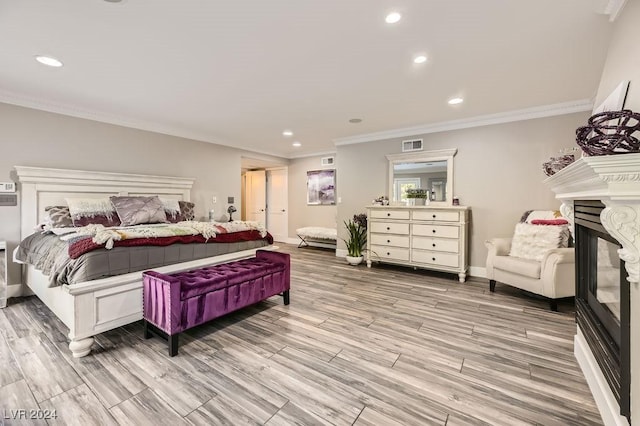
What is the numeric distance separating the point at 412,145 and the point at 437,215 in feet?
4.52

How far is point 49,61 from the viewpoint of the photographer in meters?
2.49

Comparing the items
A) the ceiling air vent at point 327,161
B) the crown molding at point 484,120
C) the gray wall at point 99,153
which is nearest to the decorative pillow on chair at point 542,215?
the crown molding at point 484,120

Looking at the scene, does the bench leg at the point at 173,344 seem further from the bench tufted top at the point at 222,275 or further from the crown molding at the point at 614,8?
the crown molding at the point at 614,8

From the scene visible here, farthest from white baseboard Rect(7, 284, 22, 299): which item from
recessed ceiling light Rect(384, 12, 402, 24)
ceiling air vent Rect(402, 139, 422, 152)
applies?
ceiling air vent Rect(402, 139, 422, 152)

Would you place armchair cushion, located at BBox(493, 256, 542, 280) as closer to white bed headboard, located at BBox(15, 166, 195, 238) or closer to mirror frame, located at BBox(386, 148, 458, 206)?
mirror frame, located at BBox(386, 148, 458, 206)

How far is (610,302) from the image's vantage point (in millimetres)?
1599

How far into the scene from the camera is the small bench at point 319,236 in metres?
6.16

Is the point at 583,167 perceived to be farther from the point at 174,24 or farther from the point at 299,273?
the point at 299,273

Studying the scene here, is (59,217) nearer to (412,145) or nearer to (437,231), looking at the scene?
(437,231)

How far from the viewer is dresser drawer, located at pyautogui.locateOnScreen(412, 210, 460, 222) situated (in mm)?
4113

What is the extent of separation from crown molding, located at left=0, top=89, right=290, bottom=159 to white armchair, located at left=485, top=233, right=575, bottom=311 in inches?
206

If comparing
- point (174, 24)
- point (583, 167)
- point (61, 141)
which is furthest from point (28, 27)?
point (583, 167)

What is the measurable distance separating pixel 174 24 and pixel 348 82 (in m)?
Result: 1.67

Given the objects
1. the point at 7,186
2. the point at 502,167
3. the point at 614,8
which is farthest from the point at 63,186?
the point at 502,167
